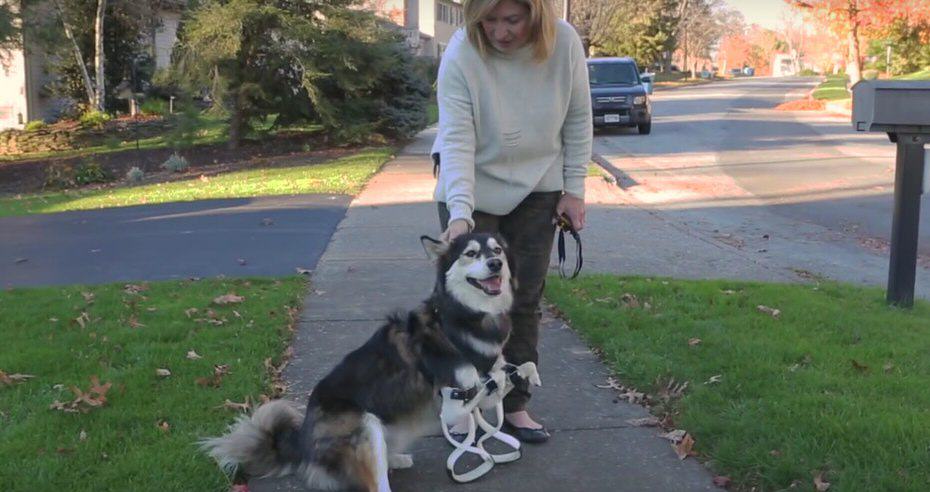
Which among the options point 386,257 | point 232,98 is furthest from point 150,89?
point 386,257

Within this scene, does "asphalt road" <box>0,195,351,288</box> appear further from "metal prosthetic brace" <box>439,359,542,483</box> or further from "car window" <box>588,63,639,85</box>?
"car window" <box>588,63,639,85</box>

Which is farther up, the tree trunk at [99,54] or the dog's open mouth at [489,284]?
the tree trunk at [99,54]

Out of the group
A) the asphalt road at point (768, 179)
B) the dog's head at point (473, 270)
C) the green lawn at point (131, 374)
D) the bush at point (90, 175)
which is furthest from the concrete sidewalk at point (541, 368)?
the bush at point (90, 175)

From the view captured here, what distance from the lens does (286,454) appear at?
3.57 meters

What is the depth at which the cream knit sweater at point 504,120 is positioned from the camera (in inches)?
145

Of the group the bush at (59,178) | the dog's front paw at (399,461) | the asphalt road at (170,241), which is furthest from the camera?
the bush at (59,178)

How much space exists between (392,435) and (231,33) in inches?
631

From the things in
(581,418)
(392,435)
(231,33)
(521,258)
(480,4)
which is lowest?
(581,418)

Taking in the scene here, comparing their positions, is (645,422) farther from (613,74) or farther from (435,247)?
(613,74)

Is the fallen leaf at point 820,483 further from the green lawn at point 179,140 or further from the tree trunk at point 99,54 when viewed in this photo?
the tree trunk at point 99,54

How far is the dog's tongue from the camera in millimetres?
3309

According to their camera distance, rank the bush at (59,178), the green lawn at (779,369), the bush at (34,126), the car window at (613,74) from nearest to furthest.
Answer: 1. the green lawn at (779,369)
2. the bush at (59,178)
3. the car window at (613,74)
4. the bush at (34,126)

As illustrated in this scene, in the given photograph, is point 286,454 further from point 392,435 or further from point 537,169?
point 537,169

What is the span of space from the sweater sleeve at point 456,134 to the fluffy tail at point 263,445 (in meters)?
1.16
